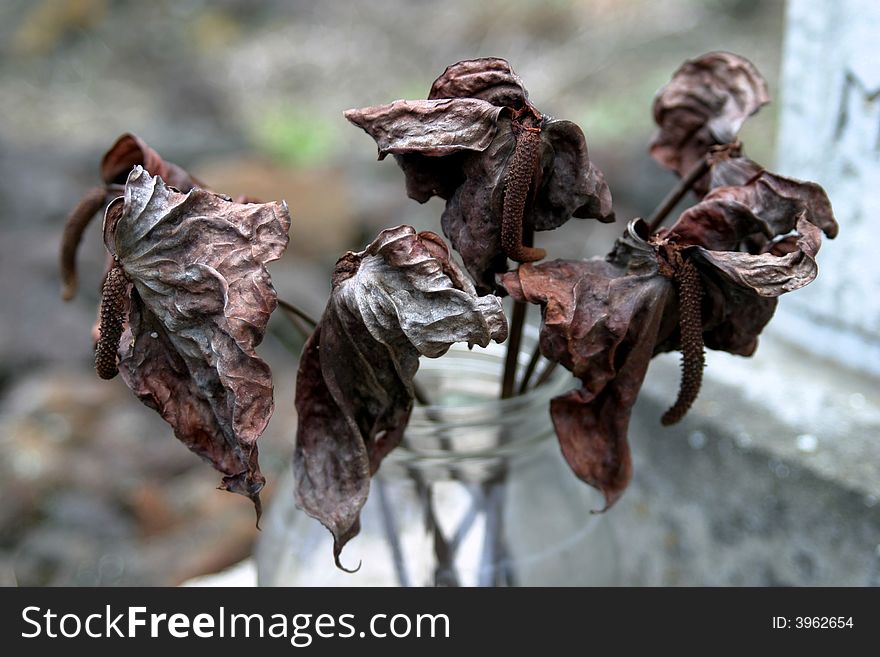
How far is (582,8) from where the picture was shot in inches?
136

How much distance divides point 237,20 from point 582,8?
1.47 meters

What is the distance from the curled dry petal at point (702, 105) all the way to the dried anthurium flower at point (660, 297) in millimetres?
116

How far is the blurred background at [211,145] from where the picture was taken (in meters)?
1.70

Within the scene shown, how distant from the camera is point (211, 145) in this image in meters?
2.84

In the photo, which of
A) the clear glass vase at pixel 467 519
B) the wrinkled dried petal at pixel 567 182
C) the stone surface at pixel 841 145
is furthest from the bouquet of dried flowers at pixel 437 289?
the stone surface at pixel 841 145

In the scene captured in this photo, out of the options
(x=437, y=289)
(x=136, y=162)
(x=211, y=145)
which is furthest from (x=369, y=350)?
(x=211, y=145)

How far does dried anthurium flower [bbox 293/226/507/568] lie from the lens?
48cm

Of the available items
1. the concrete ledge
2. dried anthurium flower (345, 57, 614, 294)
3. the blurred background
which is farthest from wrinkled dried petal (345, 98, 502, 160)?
the blurred background

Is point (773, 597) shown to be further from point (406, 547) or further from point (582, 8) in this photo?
point (582, 8)

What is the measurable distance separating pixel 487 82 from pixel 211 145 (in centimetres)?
246

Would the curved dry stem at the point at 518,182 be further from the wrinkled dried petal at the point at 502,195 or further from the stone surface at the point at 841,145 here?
the stone surface at the point at 841,145

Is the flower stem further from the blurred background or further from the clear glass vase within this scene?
the blurred background

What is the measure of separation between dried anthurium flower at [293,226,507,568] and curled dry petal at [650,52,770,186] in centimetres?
28

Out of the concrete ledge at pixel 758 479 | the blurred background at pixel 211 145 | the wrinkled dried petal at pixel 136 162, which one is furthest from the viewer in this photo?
the blurred background at pixel 211 145
